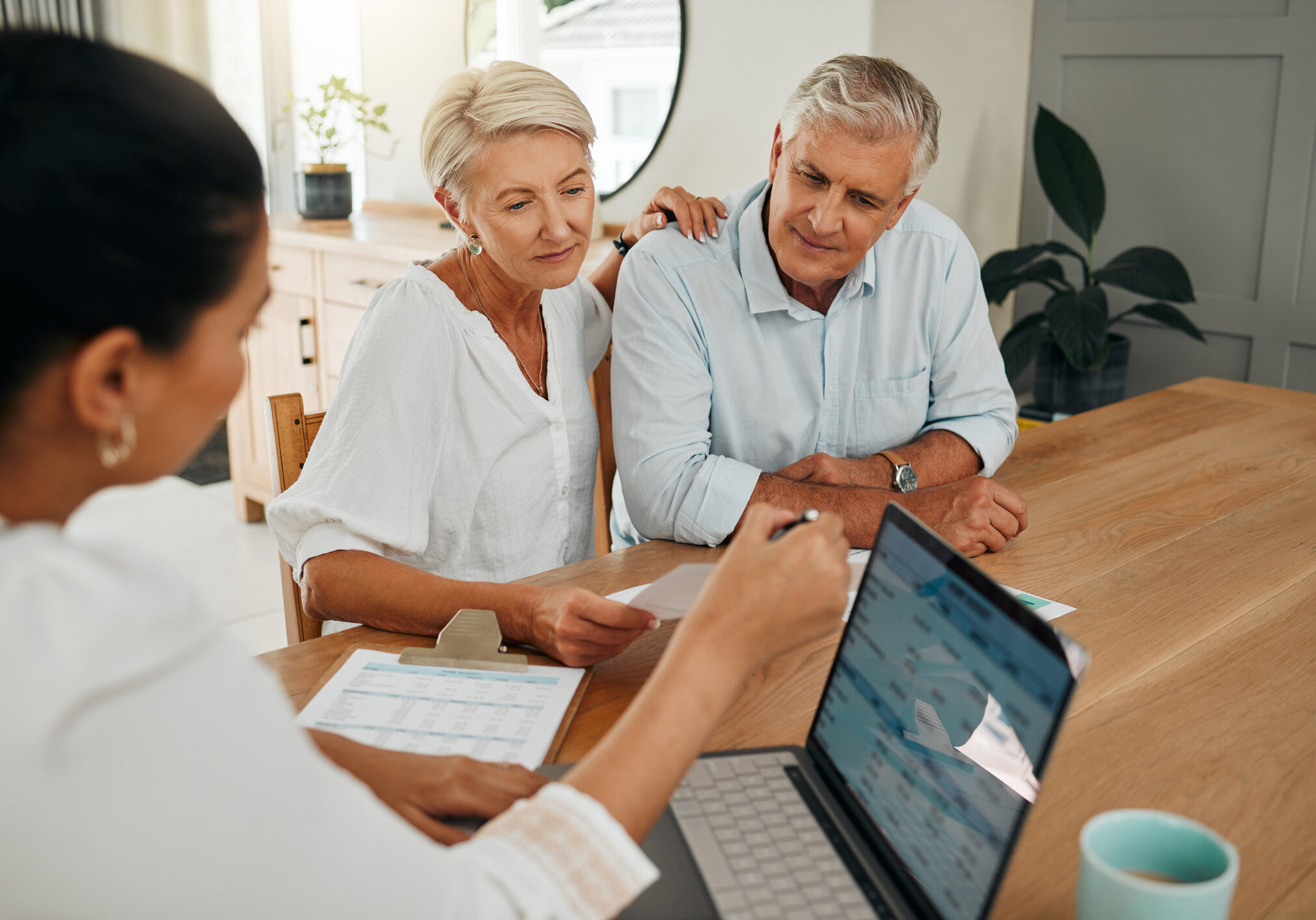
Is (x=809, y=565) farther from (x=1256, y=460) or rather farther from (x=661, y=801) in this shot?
(x=1256, y=460)

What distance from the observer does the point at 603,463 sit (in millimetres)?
1789

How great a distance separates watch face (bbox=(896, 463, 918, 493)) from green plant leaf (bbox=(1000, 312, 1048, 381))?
1.50m

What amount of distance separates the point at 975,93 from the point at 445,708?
2.53m

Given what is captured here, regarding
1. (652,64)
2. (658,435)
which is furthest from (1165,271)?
(658,435)

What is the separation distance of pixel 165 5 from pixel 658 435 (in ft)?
14.5

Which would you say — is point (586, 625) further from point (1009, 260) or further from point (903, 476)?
point (1009, 260)

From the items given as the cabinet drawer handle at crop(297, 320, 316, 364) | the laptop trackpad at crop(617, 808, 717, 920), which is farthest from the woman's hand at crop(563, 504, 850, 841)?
the cabinet drawer handle at crop(297, 320, 316, 364)

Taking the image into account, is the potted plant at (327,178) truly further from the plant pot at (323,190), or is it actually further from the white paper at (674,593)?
the white paper at (674,593)

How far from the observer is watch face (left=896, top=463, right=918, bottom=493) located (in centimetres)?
158

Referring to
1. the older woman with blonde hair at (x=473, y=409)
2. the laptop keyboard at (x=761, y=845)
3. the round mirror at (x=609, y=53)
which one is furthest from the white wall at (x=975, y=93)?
the laptop keyboard at (x=761, y=845)

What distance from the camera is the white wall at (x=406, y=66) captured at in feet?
11.5

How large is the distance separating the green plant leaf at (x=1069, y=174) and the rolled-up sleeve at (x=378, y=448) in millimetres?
2199

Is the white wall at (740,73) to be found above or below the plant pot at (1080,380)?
above

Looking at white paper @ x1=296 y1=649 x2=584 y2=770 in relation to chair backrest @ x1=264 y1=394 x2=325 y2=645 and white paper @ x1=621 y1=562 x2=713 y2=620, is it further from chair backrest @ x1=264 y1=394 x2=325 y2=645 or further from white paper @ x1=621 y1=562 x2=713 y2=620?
chair backrest @ x1=264 y1=394 x2=325 y2=645
